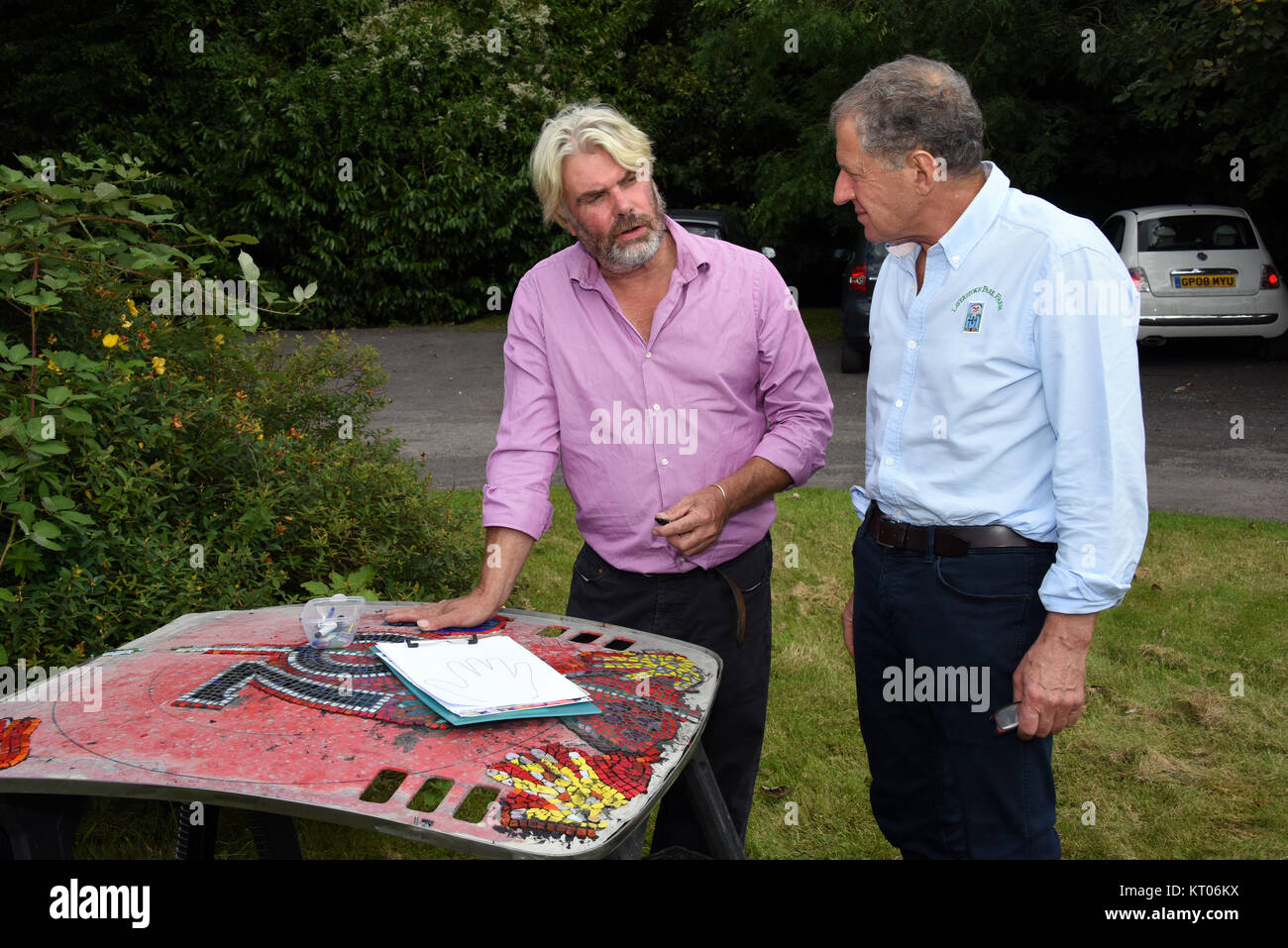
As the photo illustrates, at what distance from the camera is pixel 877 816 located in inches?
118

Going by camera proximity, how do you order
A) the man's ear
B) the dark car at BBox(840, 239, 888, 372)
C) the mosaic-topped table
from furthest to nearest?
the dark car at BBox(840, 239, 888, 372) < the man's ear < the mosaic-topped table

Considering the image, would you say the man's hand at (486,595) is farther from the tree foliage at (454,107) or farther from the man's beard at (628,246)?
the tree foliage at (454,107)

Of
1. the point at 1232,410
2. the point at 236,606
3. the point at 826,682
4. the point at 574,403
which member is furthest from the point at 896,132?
the point at 1232,410

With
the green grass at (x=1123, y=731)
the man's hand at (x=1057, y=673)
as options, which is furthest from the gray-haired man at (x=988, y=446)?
the green grass at (x=1123, y=731)

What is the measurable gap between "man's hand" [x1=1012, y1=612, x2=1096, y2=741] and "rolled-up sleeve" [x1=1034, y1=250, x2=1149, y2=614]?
49 millimetres

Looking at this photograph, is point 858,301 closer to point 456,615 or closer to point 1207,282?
point 1207,282

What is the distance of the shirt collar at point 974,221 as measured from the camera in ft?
8.37

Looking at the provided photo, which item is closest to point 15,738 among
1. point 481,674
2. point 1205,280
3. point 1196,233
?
point 481,674

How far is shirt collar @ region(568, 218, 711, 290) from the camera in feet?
10.2

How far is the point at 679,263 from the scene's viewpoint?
10.3 feet

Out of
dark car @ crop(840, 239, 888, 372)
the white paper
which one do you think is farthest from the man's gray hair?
dark car @ crop(840, 239, 888, 372)

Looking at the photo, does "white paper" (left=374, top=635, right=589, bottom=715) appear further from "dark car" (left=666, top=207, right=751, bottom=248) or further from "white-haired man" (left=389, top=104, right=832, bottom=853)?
"dark car" (left=666, top=207, right=751, bottom=248)

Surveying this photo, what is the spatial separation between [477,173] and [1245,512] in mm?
11276

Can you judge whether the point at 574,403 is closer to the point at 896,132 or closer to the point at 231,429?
the point at 896,132
